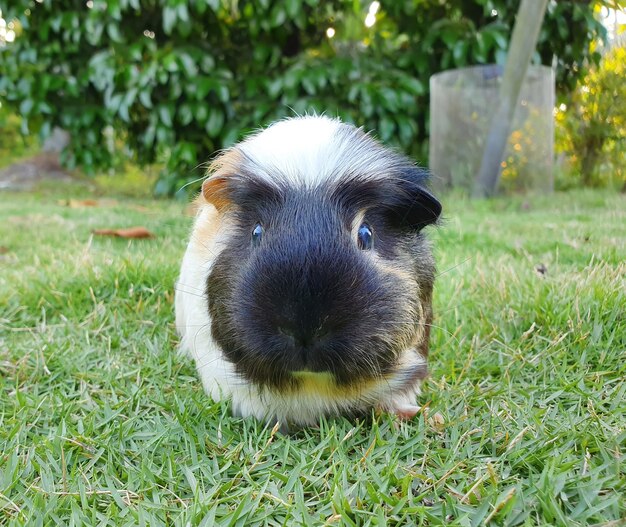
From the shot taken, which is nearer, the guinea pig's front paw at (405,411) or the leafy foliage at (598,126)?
the guinea pig's front paw at (405,411)

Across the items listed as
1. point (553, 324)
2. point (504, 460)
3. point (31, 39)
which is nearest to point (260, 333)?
point (504, 460)

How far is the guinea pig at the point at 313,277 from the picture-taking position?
1.27m

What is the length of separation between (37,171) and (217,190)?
9793 millimetres

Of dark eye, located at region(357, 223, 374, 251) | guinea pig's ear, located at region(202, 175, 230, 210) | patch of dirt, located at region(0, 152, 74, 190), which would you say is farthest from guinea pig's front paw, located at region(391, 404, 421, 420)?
patch of dirt, located at region(0, 152, 74, 190)

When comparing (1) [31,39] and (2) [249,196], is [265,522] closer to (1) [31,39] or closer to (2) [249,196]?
(2) [249,196]

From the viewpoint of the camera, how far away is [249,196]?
60.7 inches

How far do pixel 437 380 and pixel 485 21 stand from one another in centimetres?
504

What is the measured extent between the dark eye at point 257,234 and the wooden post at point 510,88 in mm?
3472

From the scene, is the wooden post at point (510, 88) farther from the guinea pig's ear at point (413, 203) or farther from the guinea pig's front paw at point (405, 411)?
the guinea pig's front paw at point (405, 411)

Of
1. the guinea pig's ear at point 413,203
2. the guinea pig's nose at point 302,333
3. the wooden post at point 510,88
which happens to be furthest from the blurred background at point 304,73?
the guinea pig's nose at point 302,333

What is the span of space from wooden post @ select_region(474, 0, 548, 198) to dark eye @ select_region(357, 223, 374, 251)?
10.9 ft

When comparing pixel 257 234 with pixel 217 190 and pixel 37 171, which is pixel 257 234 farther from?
pixel 37 171

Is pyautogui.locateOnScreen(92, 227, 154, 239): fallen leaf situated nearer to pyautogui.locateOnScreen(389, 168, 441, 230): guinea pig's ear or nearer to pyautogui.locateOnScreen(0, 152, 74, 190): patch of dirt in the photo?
pyautogui.locateOnScreen(389, 168, 441, 230): guinea pig's ear

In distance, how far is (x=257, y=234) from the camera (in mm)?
1504
